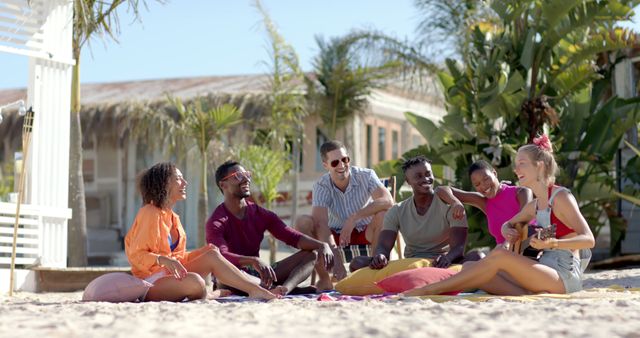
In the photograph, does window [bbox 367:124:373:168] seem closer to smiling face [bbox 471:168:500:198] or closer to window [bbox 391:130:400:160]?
window [bbox 391:130:400:160]

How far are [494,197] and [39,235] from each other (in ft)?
18.5

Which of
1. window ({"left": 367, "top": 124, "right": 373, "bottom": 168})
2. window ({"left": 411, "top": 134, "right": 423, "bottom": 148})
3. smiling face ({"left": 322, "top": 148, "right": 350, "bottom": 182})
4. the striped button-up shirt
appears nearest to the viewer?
smiling face ({"left": 322, "top": 148, "right": 350, "bottom": 182})

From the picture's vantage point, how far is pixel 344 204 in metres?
8.23

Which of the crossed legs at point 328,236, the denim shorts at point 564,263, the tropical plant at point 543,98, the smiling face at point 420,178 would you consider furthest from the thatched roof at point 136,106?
the denim shorts at point 564,263

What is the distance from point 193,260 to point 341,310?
1.61 metres

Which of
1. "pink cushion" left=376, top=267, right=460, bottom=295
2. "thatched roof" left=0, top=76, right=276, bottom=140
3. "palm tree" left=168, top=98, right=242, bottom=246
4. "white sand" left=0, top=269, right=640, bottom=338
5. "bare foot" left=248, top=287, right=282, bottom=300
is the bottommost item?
"bare foot" left=248, top=287, right=282, bottom=300

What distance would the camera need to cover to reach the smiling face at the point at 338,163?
26.6 feet

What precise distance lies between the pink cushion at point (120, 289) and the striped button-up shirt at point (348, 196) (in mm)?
2137

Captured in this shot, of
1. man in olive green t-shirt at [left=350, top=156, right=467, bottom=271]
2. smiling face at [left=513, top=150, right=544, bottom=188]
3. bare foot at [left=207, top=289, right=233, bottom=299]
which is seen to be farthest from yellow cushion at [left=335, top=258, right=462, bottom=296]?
smiling face at [left=513, top=150, right=544, bottom=188]

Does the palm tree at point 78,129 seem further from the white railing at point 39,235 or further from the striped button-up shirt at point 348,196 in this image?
the striped button-up shirt at point 348,196

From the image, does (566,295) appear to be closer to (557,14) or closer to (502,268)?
(502,268)

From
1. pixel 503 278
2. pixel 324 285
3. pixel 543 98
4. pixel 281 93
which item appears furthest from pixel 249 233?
pixel 281 93

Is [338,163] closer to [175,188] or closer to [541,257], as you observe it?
[175,188]

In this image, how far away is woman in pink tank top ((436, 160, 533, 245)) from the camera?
7.11 m
